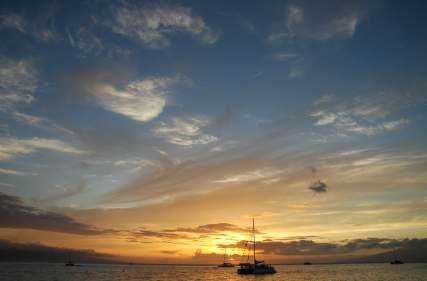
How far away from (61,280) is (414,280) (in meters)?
158

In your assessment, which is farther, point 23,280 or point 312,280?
point 312,280

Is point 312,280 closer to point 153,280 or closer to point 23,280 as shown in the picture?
point 153,280

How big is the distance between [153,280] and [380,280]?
107m

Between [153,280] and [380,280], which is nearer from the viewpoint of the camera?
[380,280]

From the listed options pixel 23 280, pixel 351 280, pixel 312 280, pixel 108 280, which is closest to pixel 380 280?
pixel 351 280

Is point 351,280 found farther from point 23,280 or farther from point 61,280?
point 23,280

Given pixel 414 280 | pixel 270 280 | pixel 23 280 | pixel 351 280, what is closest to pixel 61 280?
pixel 23 280

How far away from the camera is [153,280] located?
624ft

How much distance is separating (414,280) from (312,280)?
4434 cm

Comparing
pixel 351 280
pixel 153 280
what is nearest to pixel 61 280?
pixel 153 280

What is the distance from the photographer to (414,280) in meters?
171

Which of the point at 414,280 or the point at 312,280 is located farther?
the point at 312,280

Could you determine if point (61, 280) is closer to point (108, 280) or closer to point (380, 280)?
point (108, 280)

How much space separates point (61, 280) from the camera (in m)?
176
